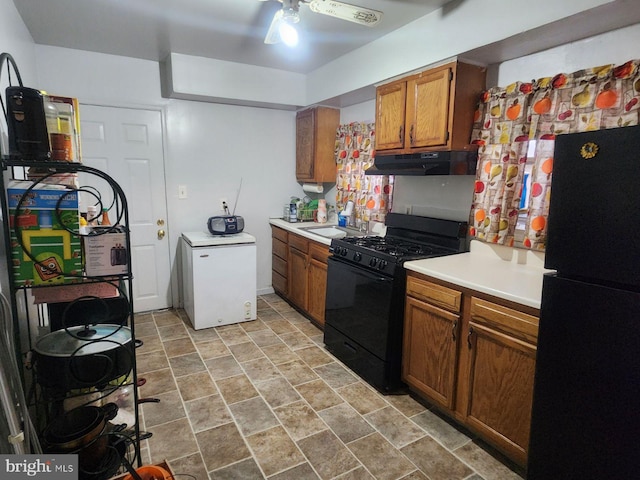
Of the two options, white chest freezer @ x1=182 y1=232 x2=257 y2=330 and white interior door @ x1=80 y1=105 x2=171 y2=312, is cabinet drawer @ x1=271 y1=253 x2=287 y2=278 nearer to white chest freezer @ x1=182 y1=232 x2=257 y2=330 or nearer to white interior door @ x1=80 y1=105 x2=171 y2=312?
white chest freezer @ x1=182 y1=232 x2=257 y2=330

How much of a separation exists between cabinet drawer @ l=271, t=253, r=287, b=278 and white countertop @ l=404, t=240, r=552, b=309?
6.50 ft

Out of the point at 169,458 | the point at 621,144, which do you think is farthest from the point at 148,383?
the point at 621,144

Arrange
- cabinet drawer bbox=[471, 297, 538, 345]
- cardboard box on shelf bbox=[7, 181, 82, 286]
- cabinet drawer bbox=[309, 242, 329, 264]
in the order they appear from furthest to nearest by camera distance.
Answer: cabinet drawer bbox=[309, 242, 329, 264] < cabinet drawer bbox=[471, 297, 538, 345] < cardboard box on shelf bbox=[7, 181, 82, 286]

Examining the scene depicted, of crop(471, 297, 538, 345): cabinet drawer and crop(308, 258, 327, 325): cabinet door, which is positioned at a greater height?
crop(471, 297, 538, 345): cabinet drawer

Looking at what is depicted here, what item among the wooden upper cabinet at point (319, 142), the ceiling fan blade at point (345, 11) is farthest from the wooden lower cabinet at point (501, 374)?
the wooden upper cabinet at point (319, 142)

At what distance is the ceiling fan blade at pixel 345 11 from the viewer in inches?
74.5

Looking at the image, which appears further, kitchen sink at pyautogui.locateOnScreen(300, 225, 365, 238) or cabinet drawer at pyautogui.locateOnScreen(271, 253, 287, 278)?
cabinet drawer at pyautogui.locateOnScreen(271, 253, 287, 278)

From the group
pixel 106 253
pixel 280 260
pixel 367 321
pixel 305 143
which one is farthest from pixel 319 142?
pixel 106 253

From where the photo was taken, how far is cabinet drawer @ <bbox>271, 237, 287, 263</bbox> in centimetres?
405

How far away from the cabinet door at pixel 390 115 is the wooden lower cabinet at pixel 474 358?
1.09 m

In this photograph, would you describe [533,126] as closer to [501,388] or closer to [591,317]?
[591,317]

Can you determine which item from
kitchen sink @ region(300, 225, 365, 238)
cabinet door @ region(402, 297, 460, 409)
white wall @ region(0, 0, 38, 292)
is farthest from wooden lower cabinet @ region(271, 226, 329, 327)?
white wall @ region(0, 0, 38, 292)

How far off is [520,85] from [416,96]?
645mm

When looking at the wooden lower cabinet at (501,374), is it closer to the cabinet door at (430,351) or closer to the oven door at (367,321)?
the cabinet door at (430,351)
